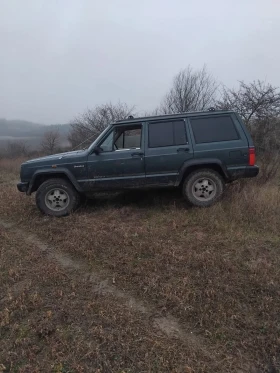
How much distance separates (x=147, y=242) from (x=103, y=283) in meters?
1.06

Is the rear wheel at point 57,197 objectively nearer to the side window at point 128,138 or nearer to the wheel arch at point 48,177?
the wheel arch at point 48,177

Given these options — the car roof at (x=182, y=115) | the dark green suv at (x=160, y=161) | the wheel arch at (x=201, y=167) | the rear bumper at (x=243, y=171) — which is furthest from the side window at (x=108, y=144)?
the rear bumper at (x=243, y=171)

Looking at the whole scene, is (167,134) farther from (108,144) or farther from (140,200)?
(140,200)

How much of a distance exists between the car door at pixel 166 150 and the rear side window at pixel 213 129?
Answer: 0.20 m

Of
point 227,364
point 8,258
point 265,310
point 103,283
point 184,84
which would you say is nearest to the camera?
point 227,364

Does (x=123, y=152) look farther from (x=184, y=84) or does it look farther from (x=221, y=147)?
(x=184, y=84)

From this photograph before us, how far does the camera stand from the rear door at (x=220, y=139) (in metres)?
5.36

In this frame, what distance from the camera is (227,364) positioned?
2246 mm

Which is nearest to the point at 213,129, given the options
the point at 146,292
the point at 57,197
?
the point at 57,197

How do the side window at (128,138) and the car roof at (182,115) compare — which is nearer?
the car roof at (182,115)

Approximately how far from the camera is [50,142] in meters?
28.6

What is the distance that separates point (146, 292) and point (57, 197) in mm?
3322

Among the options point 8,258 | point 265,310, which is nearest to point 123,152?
point 8,258

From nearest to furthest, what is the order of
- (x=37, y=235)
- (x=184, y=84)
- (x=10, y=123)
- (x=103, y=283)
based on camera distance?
(x=103, y=283) → (x=37, y=235) → (x=184, y=84) → (x=10, y=123)
